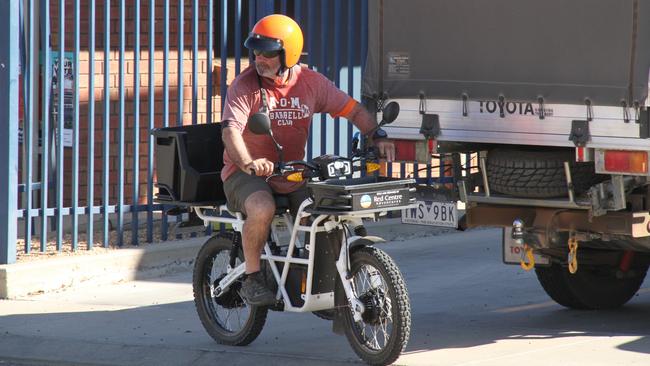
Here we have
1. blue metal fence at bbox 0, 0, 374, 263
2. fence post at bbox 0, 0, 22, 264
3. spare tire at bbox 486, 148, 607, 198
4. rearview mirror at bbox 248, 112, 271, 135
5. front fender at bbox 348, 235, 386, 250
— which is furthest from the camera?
blue metal fence at bbox 0, 0, 374, 263

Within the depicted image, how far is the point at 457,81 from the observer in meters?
8.12

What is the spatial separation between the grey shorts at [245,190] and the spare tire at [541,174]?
120 centimetres

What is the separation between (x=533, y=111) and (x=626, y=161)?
653 millimetres

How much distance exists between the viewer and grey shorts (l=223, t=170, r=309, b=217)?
7.51 metres

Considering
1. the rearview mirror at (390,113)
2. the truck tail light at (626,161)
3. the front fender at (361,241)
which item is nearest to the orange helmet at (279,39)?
the rearview mirror at (390,113)

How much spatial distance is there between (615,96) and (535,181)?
2.24 ft

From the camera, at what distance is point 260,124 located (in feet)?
22.9

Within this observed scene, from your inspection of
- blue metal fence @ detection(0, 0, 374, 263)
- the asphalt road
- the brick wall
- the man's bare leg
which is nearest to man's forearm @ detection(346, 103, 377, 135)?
the man's bare leg

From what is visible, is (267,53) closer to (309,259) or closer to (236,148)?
(236,148)

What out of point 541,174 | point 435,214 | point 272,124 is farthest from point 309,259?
point 541,174

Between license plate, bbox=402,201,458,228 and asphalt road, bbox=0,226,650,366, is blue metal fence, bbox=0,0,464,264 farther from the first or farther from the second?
license plate, bbox=402,201,458,228

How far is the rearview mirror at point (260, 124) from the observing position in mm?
6988

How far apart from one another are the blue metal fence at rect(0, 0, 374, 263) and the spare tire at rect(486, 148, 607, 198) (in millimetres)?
3737

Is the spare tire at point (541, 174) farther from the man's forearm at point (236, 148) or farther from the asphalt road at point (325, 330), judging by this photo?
the man's forearm at point (236, 148)
